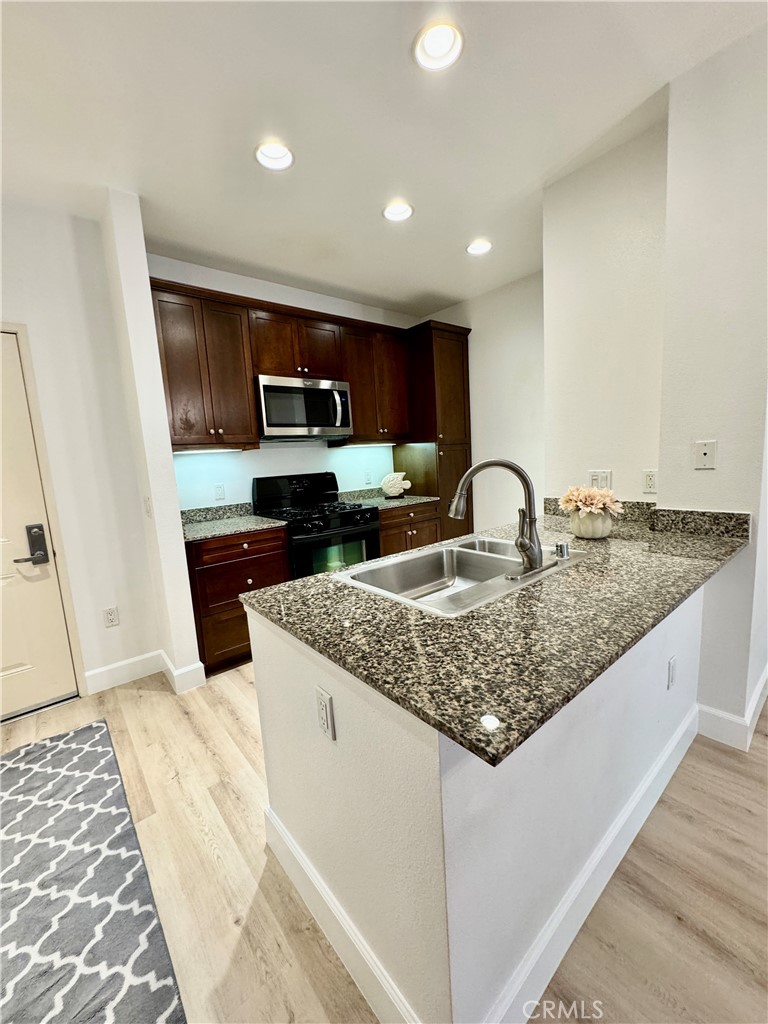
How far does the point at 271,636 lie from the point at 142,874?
1.00 meters

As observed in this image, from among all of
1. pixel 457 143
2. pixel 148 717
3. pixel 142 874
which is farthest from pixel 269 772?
pixel 457 143

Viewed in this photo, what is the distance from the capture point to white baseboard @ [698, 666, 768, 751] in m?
1.72

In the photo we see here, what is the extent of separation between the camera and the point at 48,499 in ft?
7.51

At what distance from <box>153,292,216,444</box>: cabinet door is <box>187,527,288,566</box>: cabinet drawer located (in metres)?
0.68

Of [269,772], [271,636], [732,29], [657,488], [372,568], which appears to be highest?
[732,29]

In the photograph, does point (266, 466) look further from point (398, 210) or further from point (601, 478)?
point (601, 478)

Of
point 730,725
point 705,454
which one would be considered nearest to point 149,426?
point 705,454

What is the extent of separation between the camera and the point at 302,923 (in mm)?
1188

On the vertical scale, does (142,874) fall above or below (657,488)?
below

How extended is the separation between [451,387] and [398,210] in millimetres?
1722

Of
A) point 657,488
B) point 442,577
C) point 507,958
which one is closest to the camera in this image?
point 507,958

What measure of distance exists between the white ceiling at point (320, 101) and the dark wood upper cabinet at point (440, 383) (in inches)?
50.3

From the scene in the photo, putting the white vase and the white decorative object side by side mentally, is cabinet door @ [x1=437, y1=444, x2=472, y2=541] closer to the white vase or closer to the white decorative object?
the white decorative object

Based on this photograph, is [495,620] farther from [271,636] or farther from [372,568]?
[271,636]
